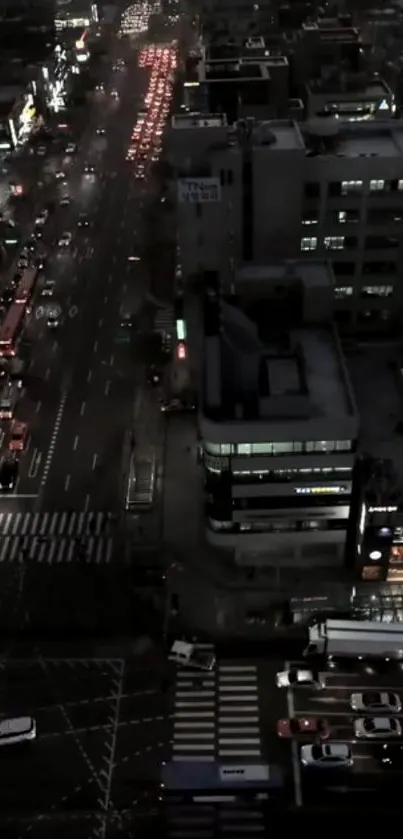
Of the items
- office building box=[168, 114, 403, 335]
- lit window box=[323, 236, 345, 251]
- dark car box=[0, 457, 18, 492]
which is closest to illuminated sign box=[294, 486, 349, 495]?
office building box=[168, 114, 403, 335]

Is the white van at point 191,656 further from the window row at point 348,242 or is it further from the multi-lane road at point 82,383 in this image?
the window row at point 348,242

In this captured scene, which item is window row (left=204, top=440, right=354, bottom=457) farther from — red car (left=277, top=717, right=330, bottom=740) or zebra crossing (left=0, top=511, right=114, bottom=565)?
red car (left=277, top=717, right=330, bottom=740)

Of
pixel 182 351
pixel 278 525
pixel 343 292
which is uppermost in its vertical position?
pixel 343 292

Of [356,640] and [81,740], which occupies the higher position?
[356,640]

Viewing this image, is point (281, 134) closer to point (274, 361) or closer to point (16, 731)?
point (274, 361)

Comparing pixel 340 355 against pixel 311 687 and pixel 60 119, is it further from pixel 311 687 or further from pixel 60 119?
pixel 60 119

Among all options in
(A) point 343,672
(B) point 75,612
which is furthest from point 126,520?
(A) point 343,672

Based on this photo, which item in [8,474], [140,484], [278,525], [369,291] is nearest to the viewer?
[278,525]

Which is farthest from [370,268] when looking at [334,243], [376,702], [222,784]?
[222,784]
